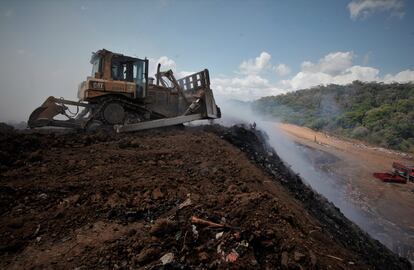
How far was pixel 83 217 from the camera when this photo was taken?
308 centimetres

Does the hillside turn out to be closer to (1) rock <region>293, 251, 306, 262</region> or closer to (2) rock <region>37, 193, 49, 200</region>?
(1) rock <region>293, 251, 306, 262</region>

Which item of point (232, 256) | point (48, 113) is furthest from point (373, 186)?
point (48, 113)

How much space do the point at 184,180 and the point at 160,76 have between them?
629 cm

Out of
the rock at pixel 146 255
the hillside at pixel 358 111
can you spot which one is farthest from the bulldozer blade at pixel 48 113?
the hillside at pixel 358 111

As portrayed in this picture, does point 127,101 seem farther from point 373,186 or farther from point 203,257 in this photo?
point 373,186

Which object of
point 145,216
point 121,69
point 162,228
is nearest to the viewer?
point 162,228

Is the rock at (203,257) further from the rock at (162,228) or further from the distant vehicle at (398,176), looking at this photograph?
the distant vehicle at (398,176)

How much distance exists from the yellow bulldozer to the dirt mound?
2.44 m

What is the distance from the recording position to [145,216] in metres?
3.19

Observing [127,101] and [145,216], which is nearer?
[145,216]

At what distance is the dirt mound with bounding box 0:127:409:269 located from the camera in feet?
7.89

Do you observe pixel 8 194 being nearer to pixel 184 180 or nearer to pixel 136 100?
pixel 184 180

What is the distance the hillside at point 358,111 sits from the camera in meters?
22.0

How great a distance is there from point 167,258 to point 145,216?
974mm
